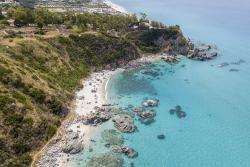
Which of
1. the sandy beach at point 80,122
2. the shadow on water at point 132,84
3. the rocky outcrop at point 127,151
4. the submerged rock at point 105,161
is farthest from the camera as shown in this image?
the shadow on water at point 132,84

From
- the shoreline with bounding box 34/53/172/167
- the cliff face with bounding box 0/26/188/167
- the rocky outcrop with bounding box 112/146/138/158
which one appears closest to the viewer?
the shoreline with bounding box 34/53/172/167

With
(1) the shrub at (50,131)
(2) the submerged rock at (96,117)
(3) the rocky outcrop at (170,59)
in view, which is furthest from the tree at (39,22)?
(1) the shrub at (50,131)

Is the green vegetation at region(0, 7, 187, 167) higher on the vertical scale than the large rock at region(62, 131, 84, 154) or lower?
higher

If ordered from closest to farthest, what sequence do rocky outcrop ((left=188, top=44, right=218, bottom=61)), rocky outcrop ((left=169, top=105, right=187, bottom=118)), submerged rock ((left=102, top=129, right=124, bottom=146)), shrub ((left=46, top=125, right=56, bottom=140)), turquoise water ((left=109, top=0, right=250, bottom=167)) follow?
turquoise water ((left=109, top=0, right=250, bottom=167))
shrub ((left=46, top=125, right=56, bottom=140))
submerged rock ((left=102, top=129, right=124, bottom=146))
rocky outcrop ((left=169, top=105, right=187, bottom=118))
rocky outcrop ((left=188, top=44, right=218, bottom=61))

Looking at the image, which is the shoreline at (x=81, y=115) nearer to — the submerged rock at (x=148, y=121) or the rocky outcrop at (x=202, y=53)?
the submerged rock at (x=148, y=121)

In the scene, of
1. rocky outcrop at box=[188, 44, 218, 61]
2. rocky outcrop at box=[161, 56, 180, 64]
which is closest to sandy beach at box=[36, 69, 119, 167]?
rocky outcrop at box=[161, 56, 180, 64]

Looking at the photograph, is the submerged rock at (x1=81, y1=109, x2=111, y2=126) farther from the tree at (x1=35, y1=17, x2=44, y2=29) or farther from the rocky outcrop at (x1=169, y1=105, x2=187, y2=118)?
the tree at (x1=35, y1=17, x2=44, y2=29)
